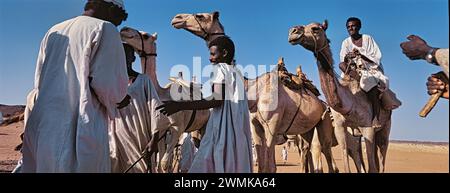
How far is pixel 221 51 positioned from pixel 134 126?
1.49 metres

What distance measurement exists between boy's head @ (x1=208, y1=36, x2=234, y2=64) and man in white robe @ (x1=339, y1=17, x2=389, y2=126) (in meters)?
3.32

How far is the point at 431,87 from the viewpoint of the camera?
3.56 meters

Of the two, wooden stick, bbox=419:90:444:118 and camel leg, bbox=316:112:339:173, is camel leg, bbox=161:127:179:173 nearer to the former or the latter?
camel leg, bbox=316:112:339:173

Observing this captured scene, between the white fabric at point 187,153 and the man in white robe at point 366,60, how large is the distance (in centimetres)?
324

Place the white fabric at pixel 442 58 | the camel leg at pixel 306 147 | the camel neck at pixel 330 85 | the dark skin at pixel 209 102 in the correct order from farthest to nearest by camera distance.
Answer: the camel leg at pixel 306 147 < the camel neck at pixel 330 85 < the dark skin at pixel 209 102 < the white fabric at pixel 442 58

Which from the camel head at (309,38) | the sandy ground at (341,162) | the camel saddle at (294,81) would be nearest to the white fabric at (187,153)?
the camel saddle at (294,81)

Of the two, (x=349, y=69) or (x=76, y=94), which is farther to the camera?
Result: (x=349, y=69)

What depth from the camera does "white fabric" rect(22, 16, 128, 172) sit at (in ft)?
12.6

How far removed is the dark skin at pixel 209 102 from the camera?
4.65 m

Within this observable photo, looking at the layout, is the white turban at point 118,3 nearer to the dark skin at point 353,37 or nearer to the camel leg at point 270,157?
the camel leg at point 270,157

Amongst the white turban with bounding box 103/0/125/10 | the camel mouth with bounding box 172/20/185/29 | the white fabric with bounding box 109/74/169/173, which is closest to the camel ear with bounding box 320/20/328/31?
the camel mouth with bounding box 172/20/185/29

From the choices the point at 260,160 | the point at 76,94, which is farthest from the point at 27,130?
the point at 260,160
